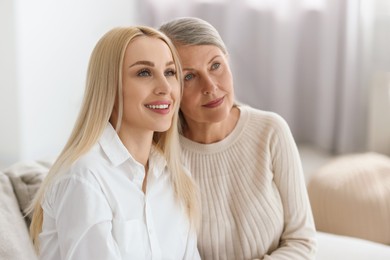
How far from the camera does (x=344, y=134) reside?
9.07 ft

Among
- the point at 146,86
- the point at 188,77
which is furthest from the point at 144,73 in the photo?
the point at 188,77

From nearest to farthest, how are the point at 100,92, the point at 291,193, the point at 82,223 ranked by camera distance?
1. the point at 82,223
2. the point at 100,92
3. the point at 291,193

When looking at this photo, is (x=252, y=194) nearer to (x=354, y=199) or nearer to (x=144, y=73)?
(x=144, y=73)

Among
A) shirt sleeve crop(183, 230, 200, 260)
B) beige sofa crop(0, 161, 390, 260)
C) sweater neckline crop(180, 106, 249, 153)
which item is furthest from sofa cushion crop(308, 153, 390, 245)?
shirt sleeve crop(183, 230, 200, 260)

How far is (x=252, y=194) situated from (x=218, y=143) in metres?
0.14

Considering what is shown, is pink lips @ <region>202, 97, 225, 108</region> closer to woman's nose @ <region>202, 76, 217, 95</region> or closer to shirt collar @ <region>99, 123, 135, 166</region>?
woman's nose @ <region>202, 76, 217, 95</region>

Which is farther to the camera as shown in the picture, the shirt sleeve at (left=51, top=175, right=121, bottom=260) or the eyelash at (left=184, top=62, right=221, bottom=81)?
the eyelash at (left=184, top=62, right=221, bottom=81)

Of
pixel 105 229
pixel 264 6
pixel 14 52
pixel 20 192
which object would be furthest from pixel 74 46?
pixel 105 229

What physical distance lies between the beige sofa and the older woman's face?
1.53 feet

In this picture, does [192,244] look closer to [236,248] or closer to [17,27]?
[236,248]

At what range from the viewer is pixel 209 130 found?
1.54 meters

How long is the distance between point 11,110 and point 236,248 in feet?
3.54

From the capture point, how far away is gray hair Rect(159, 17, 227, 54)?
1429 millimetres

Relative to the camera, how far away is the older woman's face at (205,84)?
56.1 inches
